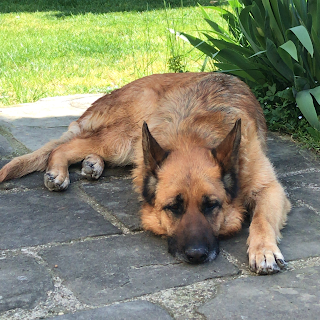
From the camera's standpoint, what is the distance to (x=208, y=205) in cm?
333

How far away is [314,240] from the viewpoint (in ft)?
11.2

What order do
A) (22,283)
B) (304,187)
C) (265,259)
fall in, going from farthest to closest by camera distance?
(304,187) → (265,259) → (22,283)

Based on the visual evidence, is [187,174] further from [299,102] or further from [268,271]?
[299,102]

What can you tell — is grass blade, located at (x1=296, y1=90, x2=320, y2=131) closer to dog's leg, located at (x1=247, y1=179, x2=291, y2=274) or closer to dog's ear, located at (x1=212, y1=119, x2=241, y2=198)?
dog's leg, located at (x1=247, y1=179, x2=291, y2=274)

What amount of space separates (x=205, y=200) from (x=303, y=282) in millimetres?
819

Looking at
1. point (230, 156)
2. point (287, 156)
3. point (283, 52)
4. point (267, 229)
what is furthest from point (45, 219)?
point (283, 52)

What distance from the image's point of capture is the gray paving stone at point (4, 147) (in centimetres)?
504

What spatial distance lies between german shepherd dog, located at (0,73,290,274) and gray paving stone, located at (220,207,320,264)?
81mm

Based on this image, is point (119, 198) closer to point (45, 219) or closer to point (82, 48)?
point (45, 219)

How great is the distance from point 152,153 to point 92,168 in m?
1.21

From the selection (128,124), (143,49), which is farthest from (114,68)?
(128,124)

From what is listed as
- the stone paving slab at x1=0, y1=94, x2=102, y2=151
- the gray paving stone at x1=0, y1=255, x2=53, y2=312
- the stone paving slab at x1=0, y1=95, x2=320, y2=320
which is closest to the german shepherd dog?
the stone paving slab at x1=0, y1=95, x2=320, y2=320

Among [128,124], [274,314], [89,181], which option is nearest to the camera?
[274,314]

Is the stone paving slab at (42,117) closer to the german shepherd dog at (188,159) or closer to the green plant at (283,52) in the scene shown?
the german shepherd dog at (188,159)
